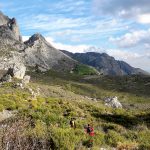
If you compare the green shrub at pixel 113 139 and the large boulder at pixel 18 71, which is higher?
the large boulder at pixel 18 71

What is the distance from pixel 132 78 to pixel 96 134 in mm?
154548

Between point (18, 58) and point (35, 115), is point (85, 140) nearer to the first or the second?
point (35, 115)

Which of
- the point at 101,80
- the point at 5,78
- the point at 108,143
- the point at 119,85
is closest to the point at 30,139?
the point at 108,143

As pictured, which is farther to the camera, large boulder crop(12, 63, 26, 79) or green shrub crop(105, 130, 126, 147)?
large boulder crop(12, 63, 26, 79)

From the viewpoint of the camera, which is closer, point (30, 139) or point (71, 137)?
point (30, 139)

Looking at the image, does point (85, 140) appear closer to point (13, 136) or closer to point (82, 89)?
point (13, 136)

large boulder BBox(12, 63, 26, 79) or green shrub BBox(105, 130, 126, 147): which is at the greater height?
large boulder BBox(12, 63, 26, 79)

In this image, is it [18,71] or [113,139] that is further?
[18,71]

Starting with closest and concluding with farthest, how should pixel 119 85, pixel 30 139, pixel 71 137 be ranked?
pixel 30 139, pixel 71 137, pixel 119 85

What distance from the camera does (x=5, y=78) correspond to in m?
94.2

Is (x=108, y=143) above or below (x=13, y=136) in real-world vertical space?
below

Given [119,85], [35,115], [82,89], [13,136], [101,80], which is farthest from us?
[101,80]

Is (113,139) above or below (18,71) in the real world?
below

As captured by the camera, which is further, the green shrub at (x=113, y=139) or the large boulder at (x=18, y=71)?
the large boulder at (x=18, y=71)
